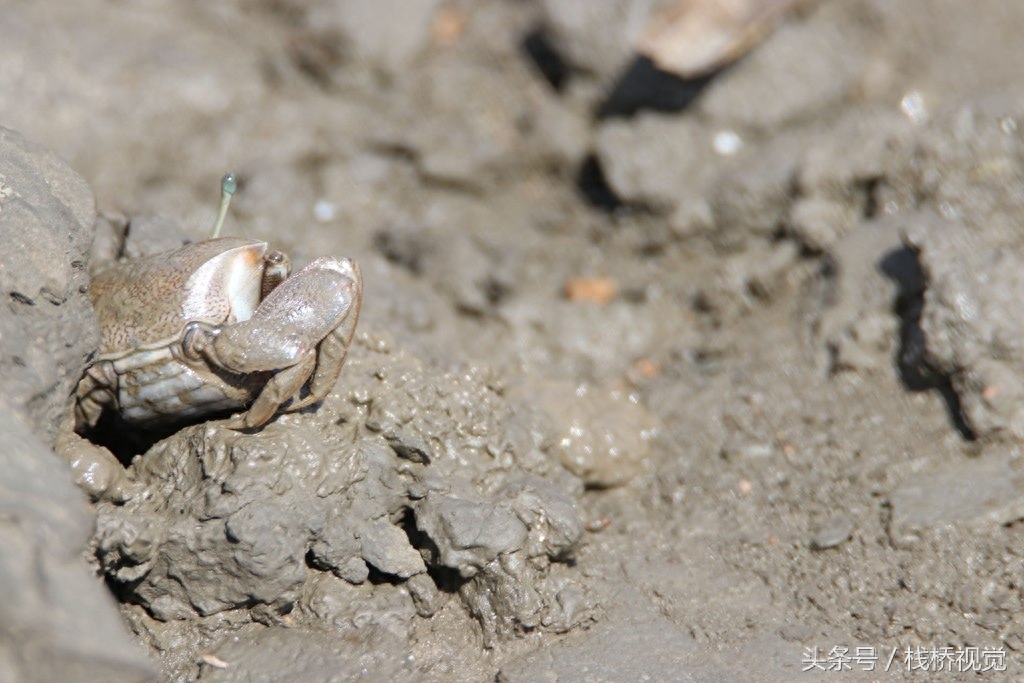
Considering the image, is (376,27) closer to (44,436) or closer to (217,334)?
(217,334)

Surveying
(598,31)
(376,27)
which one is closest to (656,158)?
(598,31)

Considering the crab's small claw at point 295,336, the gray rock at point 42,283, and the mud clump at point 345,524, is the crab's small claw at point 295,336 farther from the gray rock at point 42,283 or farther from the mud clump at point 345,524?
the gray rock at point 42,283

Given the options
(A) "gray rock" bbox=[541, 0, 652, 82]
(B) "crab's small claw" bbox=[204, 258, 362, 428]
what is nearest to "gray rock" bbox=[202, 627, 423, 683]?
(B) "crab's small claw" bbox=[204, 258, 362, 428]

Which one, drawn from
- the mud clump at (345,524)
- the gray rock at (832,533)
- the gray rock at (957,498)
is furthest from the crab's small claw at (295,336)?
the gray rock at (957,498)

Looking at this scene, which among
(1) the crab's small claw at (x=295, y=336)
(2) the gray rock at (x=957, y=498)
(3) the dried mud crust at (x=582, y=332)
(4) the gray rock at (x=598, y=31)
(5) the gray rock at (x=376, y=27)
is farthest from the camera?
(5) the gray rock at (x=376, y=27)

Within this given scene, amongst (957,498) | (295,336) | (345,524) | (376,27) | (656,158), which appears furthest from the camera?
(376,27)

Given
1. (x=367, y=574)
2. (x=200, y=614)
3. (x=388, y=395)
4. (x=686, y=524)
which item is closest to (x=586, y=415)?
(x=686, y=524)

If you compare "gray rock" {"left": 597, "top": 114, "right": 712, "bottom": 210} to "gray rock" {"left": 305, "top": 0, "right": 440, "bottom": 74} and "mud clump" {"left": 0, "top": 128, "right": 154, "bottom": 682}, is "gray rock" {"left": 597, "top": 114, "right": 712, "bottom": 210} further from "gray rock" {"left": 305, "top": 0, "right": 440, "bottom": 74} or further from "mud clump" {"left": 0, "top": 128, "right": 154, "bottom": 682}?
"mud clump" {"left": 0, "top": 128, "right": 154, "bottom": 682}
